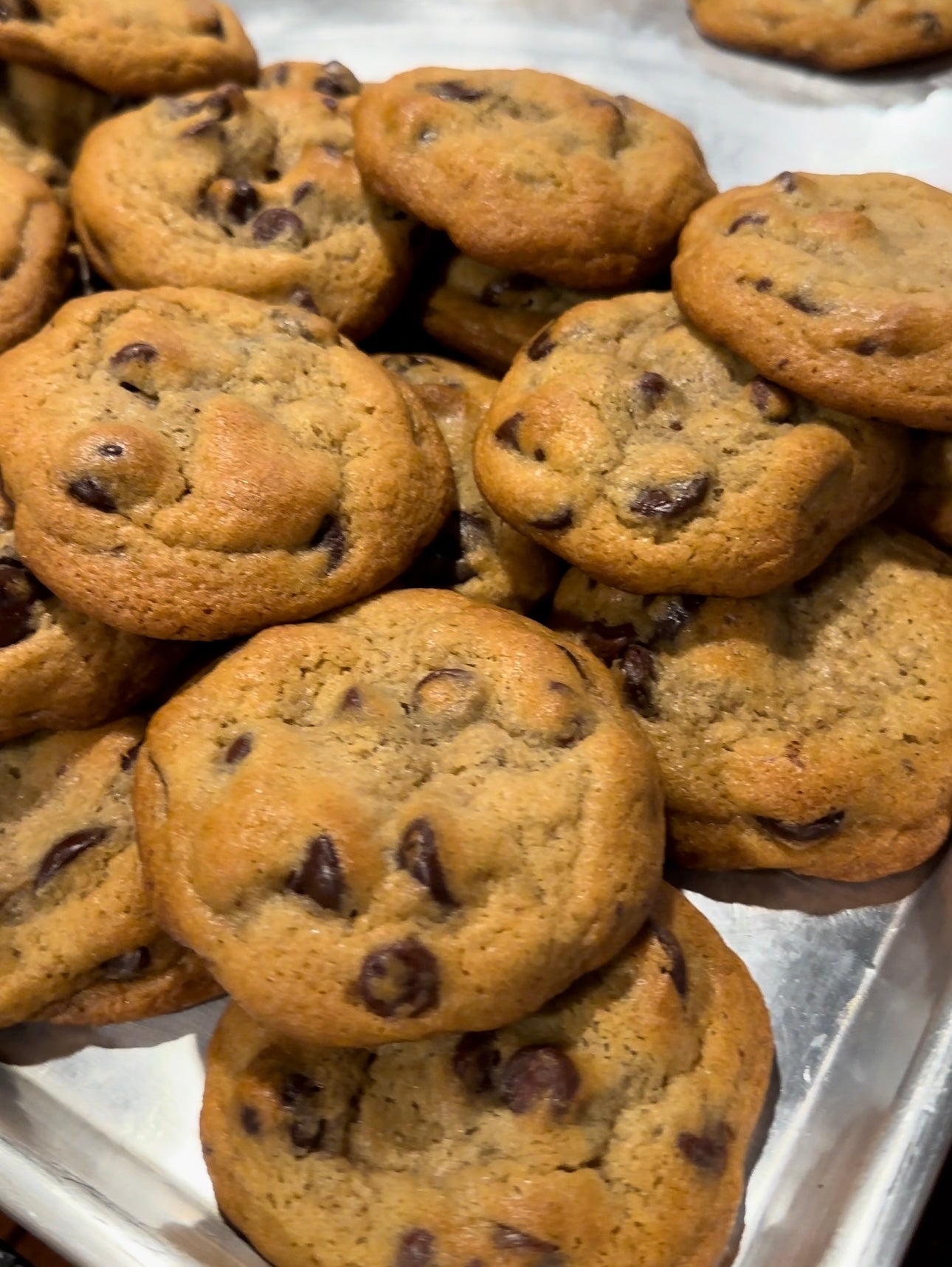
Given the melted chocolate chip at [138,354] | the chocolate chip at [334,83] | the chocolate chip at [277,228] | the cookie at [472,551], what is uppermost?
the chocolate chip at [334,83]

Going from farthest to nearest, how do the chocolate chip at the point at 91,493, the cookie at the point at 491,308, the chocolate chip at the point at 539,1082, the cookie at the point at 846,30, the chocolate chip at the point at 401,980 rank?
1. the cookie at the point at 846,30
2. the cookie at the point at 491,308
3. the chocolate chip at the point at 91,493
4. the chocolate chip at the point at 539,1082
5. the chocolate chip at the point at 401,980

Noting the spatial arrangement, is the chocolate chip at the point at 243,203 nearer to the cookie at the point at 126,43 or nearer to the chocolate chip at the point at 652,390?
the cookie at the point at 126,43

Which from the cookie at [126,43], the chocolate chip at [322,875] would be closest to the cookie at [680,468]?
the chocolate chip at [322,875]

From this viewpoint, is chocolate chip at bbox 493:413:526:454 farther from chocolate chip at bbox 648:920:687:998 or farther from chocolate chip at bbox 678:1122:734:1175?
chocolate chip at bbox 678:1122:734:1175

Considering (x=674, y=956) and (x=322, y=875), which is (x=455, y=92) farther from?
(x=674, y=956)

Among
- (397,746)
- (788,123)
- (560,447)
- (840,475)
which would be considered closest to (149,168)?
(560,447)

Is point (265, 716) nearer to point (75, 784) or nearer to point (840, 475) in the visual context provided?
point (75, 784)

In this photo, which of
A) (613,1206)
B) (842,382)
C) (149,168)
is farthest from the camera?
(149,168)

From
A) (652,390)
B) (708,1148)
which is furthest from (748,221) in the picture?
(708,1148)
